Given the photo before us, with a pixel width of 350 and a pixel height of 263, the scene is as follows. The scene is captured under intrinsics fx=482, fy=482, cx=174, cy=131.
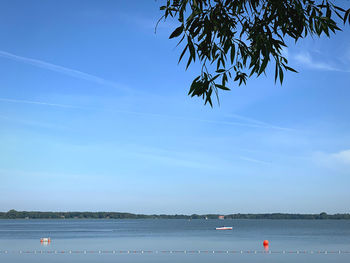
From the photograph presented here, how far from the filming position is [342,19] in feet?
21.1

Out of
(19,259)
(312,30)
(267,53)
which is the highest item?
(312,30)

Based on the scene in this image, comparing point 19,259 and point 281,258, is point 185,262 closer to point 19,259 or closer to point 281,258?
point 281,258

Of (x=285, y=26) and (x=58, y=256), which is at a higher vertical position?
(x=285, y=26)

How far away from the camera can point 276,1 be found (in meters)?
6.62

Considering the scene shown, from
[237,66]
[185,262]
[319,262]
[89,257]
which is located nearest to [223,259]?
[185,262]

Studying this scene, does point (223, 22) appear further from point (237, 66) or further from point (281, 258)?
point (281, 258)

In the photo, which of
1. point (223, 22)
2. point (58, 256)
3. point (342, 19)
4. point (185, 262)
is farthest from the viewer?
point (58, 256)

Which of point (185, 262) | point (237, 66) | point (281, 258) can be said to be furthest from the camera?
point (281, 258)

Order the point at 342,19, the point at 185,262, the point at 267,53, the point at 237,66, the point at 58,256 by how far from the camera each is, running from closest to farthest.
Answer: the point at 267,53, the point at 342,19, the point at 237,66, the point at 185,262, the point at 58,256

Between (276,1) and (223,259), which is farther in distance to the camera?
(223,259)

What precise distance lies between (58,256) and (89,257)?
5.56 metres

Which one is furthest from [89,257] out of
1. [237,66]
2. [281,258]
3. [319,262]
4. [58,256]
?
[237,66]

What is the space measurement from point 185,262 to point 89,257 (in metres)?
14.9

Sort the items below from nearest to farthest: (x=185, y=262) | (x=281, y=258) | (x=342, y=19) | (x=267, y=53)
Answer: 1. (x=267, y=53)
2. (x=342, y=19)
3. (x=185, y=262)
4. (x=281, y=258)
